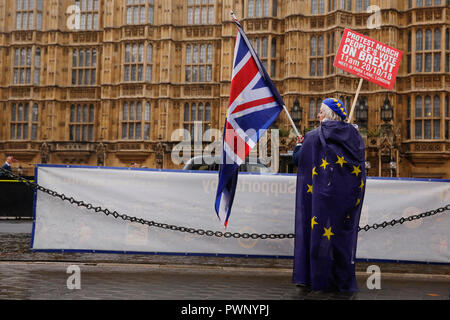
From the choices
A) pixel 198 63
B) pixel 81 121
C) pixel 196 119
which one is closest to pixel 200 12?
pixel 198 63

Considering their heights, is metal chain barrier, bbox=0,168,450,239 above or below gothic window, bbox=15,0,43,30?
below

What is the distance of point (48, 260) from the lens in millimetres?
7082

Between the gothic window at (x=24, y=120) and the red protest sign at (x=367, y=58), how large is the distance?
27.4 meters

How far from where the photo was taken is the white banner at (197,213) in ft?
23.0

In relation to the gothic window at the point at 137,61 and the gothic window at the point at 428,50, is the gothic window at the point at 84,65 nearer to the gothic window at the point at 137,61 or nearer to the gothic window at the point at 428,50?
the gothic window at the point at 137,61

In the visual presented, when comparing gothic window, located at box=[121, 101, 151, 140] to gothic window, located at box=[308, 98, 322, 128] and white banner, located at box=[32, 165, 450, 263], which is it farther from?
white banner, located at box=[32, 165, 450, 263]

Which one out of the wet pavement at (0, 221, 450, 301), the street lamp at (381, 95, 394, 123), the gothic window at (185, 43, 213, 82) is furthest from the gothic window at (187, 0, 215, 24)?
the wet pavement at (0, 221, 450, 301)

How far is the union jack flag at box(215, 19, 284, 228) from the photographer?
6062 millimetres

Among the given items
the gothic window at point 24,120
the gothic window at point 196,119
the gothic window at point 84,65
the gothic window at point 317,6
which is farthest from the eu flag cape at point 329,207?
the gothic window at point 24,120

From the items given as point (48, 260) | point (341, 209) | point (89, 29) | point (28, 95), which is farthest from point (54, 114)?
point (341, 209)

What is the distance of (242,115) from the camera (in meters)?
6.19

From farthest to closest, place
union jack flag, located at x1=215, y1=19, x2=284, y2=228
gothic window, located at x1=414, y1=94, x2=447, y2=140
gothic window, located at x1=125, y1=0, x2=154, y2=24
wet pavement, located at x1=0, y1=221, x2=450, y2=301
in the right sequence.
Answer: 1. gothic window, located at x1=125, y1=0, x2=154, y2=24
2. gothic window, located at x1=414, y1=94, x2=447, y2=140
3. union jack flag, located at x1=215, y1=19, x2=284, y2=228
4. wet pavement, located at x1=0, y1=221, x2=450, y2=301

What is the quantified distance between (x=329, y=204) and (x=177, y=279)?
181cm

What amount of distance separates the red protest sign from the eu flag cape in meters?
2.55
